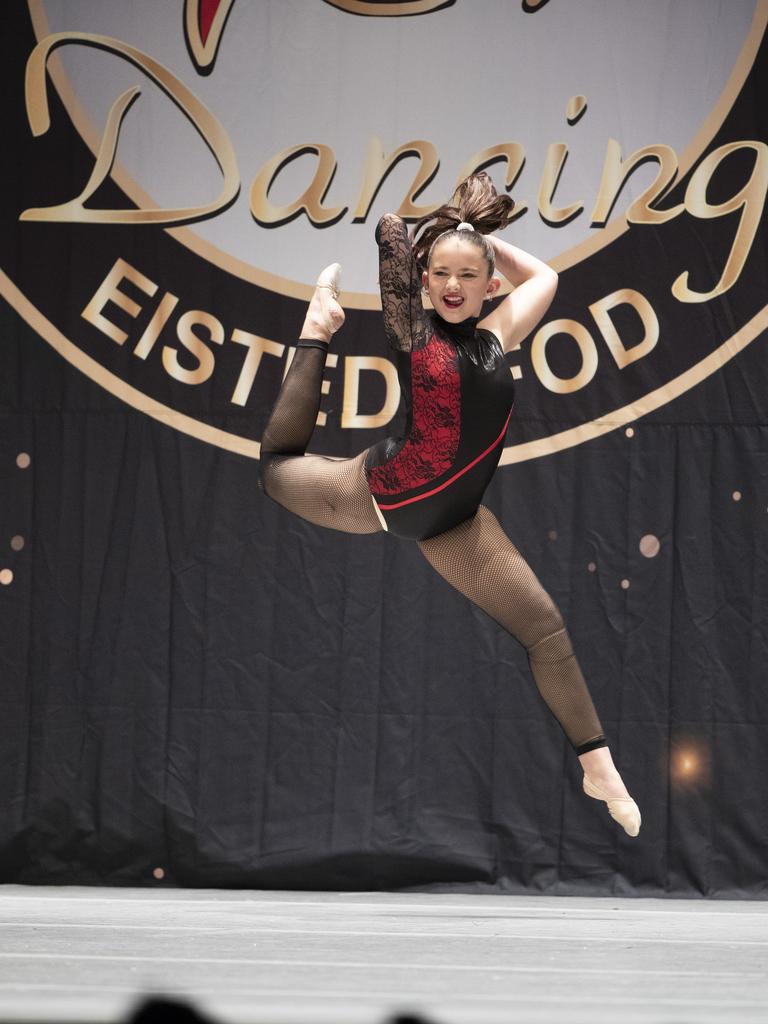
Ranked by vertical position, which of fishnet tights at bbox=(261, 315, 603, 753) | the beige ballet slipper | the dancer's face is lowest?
fishnet tights at bbox=(261, 315, 603, 753)

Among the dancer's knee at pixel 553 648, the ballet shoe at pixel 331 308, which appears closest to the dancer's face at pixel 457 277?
the ballet shoe at pixel 331 308

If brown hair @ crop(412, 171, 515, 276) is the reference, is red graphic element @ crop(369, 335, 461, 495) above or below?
below

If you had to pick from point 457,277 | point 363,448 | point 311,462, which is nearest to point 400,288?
point 457,277

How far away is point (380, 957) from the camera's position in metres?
3.10

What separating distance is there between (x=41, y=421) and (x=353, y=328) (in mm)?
1122

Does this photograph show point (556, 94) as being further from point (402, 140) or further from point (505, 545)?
point (505, 545)

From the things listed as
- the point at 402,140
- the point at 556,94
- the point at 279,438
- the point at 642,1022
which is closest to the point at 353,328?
the point at 402,140

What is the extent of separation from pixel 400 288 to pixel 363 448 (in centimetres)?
193

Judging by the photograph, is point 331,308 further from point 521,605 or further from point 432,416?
point 521,605

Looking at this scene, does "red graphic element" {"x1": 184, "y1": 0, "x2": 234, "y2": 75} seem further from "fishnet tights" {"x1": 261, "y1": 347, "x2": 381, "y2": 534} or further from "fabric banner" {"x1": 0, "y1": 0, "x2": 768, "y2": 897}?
"fishnet tights" {"x1": 261, "y1": 347, "x2": 381, "y2": 534}

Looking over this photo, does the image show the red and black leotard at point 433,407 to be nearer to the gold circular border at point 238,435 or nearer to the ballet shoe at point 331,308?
the ballet shoe at point 331,308

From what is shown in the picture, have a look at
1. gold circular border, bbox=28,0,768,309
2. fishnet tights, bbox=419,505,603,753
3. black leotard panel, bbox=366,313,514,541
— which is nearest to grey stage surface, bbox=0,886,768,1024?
fishnet tights, bbox=419,505,603,753

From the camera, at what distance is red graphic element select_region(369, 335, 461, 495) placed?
2996 millimetres

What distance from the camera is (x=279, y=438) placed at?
321cm
